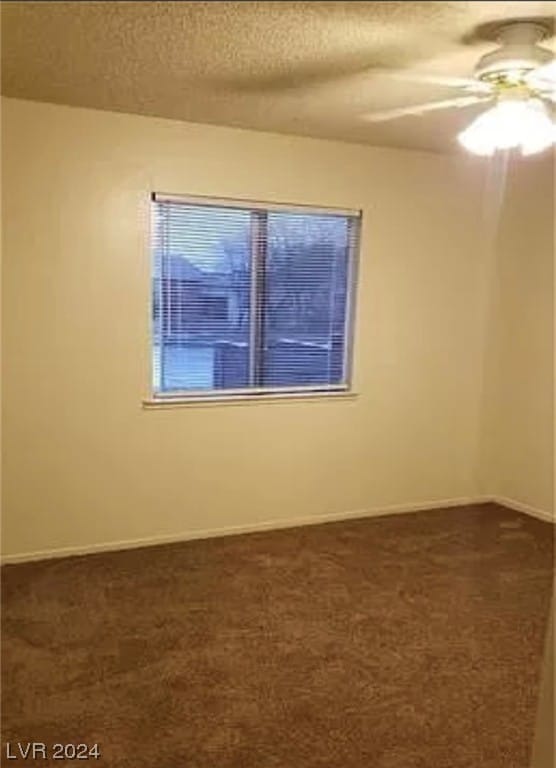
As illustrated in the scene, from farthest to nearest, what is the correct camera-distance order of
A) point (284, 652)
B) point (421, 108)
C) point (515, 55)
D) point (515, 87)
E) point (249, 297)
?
point (249, 297), point (421, 108), point (284, 652), point (515, 87), point (515, 55)

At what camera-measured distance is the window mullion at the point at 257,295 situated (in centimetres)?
414

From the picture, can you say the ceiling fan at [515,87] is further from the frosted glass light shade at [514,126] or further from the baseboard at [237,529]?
the baseboard at [237,529]

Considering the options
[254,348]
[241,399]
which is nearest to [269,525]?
[241,399]

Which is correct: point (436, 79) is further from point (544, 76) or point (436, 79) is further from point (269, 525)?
point (269, 525)

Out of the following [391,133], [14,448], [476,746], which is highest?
[391,133]

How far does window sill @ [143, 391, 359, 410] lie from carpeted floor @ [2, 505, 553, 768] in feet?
2.61

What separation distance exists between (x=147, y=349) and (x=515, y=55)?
2316mm

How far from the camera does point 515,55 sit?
236cm

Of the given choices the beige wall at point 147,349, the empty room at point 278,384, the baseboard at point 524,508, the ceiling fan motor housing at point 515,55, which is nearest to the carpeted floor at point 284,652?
the empty room at point 278,384

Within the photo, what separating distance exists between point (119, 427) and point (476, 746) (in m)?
2.36

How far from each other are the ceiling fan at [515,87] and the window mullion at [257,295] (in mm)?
1440

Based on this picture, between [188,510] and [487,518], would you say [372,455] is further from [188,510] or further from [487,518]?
[188,510]

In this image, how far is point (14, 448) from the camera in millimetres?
3645

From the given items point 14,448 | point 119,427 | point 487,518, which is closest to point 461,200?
point 487,518
